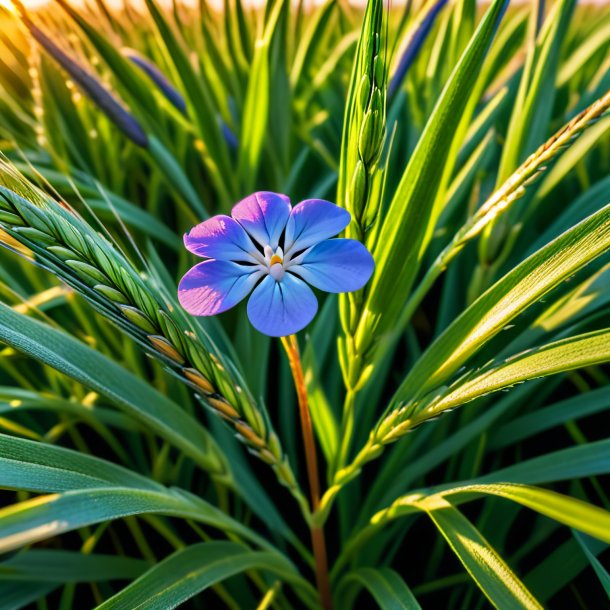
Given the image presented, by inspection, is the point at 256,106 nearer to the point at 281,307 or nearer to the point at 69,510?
the point at 281,307

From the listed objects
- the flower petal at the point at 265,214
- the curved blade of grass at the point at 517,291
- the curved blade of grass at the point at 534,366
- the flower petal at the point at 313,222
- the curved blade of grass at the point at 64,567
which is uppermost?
the flower petal at the point at 265,214

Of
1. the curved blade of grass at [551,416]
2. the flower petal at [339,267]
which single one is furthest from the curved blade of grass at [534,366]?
the curved blade of grass at [551,416]

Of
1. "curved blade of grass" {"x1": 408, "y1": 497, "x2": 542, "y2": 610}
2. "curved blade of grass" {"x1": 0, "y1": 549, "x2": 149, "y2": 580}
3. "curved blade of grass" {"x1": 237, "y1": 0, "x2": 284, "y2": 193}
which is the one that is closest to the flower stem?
"curved blade of grass" {"x1": 408, "y1": 497, "x2": 542, "y2": 610}

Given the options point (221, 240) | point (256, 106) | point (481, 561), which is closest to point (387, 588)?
point (481, 561)

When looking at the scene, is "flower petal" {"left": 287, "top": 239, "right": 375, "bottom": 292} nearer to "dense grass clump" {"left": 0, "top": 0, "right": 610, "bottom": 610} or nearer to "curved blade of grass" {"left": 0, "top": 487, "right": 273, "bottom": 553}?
"dense grass clump" {"left": 0, "top": 0, "right": 610, "bottom": 610}

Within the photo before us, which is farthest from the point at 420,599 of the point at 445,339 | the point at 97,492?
the point at 97,492

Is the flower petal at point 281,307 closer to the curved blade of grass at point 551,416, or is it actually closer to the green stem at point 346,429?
the green stem at point 346,429

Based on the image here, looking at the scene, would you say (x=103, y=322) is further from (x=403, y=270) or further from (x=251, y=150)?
(x=403, y=270)
